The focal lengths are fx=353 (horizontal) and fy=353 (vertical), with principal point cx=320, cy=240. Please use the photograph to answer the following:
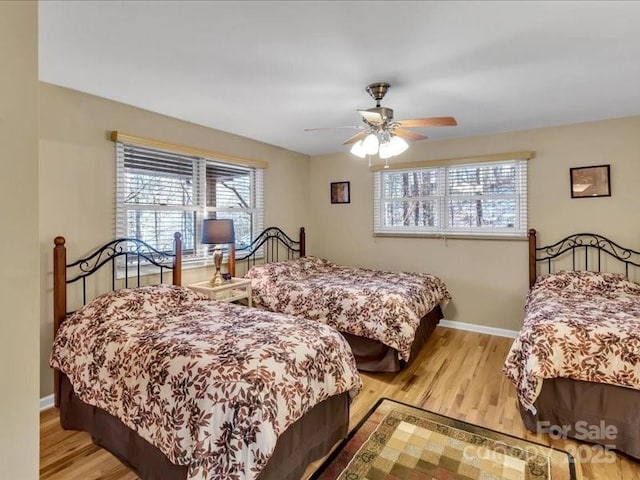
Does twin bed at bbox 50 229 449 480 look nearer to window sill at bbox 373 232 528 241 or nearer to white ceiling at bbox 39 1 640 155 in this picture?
white ceiling at bbox 39 1 640 155

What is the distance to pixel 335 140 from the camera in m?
4.37

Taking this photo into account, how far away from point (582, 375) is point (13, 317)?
270cm

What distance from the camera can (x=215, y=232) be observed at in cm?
351

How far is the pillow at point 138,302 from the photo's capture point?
2.40m

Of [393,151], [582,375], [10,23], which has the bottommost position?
[582,375]

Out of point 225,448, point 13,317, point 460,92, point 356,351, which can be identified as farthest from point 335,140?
point 13,317

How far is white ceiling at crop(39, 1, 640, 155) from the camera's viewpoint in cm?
174

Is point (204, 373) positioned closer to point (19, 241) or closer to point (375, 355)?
point (19, 241)

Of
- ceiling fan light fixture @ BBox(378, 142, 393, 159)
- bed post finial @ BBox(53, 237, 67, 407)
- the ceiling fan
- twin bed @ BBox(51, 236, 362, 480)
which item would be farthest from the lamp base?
ceiling fan light fixture @ BBox(378, 142, 393, 159)

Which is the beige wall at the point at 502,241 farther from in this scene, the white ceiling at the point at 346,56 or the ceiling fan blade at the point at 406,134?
the ceiling fan blade at the point at 406,134

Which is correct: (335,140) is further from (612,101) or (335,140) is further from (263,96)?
(612,101)

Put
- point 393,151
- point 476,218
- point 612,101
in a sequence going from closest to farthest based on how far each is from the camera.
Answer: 1. point 393,151
2. point 612,101
3. point 476,218

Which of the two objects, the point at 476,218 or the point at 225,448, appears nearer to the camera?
the point at 225,448

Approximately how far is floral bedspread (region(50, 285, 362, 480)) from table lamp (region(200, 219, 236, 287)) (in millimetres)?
1001
